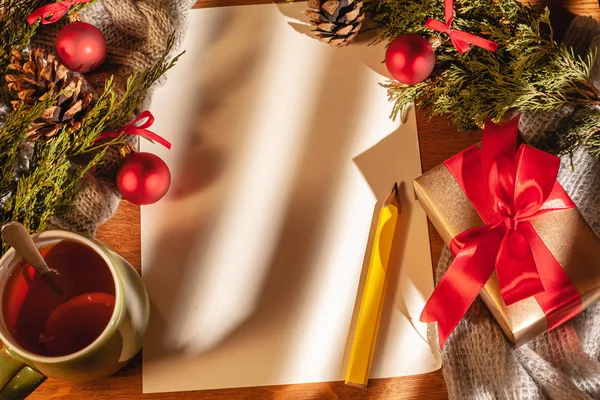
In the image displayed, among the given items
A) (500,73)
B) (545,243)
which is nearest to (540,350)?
(545,243)

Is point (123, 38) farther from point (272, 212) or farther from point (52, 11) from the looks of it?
point (272, 212)

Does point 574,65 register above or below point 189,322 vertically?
above

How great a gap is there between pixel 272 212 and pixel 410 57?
214 millimetres

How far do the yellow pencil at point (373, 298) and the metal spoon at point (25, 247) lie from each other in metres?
0.29

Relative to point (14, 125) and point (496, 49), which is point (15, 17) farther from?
point (496, 49)

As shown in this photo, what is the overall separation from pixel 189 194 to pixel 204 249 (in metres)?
0.06

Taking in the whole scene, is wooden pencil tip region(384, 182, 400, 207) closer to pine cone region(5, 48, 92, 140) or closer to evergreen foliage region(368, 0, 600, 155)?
evergreen foliage region(368, 0, 600, 155)

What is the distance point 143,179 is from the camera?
61 cm

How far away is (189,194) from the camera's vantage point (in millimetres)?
658

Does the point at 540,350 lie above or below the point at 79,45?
below

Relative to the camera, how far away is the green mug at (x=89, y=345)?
0.49m

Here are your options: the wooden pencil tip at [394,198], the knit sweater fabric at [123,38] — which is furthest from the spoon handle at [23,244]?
the wooden pencil tip at [394,198]

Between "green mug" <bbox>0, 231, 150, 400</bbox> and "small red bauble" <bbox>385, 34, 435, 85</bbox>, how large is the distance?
13.0 inches

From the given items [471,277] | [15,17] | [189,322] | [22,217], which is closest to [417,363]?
[471,277]
